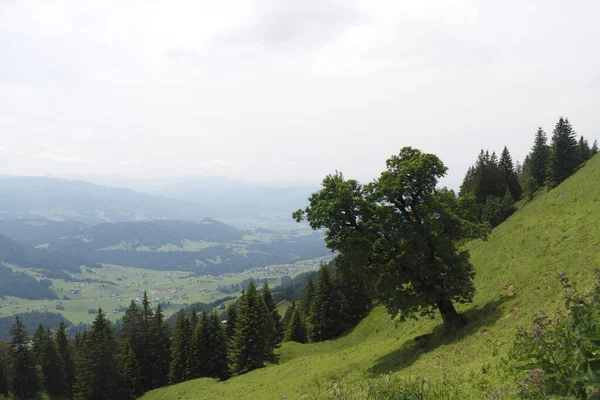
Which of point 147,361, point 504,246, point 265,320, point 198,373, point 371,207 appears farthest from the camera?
point 147,361

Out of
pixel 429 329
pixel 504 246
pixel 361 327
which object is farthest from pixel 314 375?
pixel 361 327

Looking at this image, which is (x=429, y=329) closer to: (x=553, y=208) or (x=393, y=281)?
(x=393, y=281)

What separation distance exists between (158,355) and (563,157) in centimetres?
9371

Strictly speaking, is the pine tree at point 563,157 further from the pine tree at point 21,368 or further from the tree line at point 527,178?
the pine tree at point 21,368

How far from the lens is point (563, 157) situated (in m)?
72.8

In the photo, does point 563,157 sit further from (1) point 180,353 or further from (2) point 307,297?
(1) point 180,353

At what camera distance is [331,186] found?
30.6m

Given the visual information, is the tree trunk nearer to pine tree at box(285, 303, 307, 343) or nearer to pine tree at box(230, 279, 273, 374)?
pine tree at box(230, 279, 273, 374)

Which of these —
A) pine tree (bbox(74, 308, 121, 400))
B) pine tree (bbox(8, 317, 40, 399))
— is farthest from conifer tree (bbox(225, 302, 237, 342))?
pine tree (bbox(8, 317, 40, 399))

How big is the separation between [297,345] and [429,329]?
45.0 meters

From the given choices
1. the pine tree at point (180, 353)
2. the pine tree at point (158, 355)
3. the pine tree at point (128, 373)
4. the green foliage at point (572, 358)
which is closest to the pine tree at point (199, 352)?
the pine tree at point (180, 353)

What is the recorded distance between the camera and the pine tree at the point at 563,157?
72062mm

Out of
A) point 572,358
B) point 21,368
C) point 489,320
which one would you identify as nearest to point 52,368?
point 21,368

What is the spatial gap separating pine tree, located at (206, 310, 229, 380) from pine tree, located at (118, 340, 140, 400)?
49.2 feet
